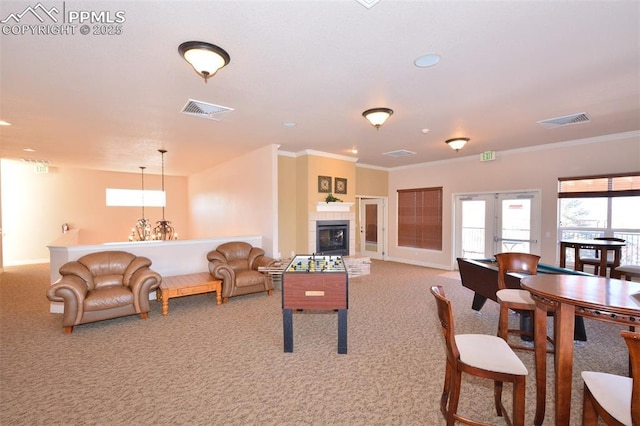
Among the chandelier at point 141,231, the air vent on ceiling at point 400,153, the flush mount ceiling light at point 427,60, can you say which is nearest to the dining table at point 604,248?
the air vent on ceiling at point 400,153

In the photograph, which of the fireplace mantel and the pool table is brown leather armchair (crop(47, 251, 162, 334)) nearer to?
the fireplace mantel

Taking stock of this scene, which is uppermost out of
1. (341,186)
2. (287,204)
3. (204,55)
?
(204,55)

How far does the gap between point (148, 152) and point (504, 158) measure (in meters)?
8.62

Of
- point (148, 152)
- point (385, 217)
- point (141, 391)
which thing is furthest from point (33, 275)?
point (385, 217)

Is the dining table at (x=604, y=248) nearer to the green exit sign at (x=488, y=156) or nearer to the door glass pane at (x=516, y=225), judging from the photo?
the door glass pane at (x=516, y=225)

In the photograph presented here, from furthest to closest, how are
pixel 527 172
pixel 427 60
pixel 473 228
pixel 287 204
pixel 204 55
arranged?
pixel 473 228 → pixel 287 204 → pixel 527 172 → pixel 427 60 → pixel 204 55

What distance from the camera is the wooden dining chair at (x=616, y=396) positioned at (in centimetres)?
130

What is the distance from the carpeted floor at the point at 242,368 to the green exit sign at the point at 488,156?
381 centimetres

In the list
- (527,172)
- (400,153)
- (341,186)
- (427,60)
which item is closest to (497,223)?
(527,172)

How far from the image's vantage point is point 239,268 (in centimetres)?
576

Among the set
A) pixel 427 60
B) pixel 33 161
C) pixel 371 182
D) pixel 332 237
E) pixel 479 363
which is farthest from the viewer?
pixel 371 182

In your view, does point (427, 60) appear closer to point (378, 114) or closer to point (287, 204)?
point (378, 114)

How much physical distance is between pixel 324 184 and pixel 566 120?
459 centimetres

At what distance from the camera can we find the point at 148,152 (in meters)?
7.09
